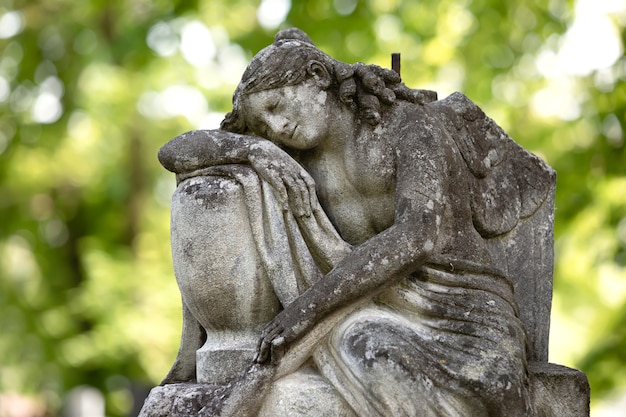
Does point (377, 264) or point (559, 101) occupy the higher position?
point (559, 101)

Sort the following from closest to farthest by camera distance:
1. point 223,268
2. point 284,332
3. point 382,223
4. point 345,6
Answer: point 284,332
point 223,268
point 382,223
point 345,6

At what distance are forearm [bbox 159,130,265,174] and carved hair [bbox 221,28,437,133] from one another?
0.51 feet

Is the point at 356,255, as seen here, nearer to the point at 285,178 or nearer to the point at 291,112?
the point at 285,178

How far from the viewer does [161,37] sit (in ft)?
33.7

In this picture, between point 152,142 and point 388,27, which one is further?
point 152,142

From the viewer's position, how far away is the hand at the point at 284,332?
3877 millimetres

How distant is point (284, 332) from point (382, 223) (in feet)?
2.52

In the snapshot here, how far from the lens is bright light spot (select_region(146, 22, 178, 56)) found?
996 centimetres

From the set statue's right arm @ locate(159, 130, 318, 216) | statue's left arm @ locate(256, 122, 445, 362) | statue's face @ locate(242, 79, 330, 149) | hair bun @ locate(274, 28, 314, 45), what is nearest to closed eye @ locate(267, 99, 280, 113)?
statue's face @ locate(242, 79, 330, 149)

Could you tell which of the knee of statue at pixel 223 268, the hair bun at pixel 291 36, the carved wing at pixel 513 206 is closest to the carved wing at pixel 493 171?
the carved wing at pixel 513 206

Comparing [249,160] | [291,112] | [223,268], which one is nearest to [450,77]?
[291,112]

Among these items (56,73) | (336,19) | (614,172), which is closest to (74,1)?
(56,73)

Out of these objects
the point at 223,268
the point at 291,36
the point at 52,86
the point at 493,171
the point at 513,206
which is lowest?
the point at 223,268

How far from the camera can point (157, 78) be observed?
1218cm
